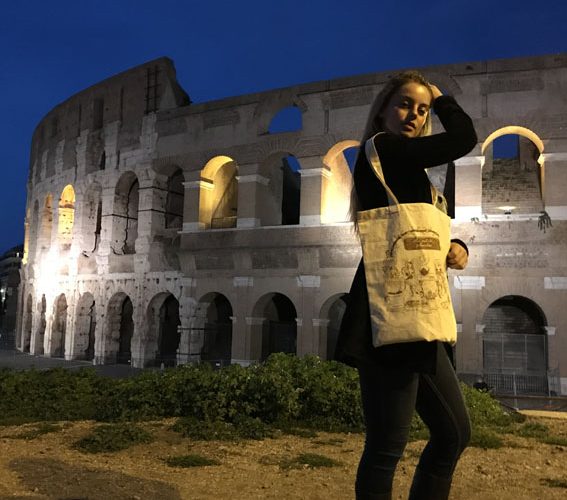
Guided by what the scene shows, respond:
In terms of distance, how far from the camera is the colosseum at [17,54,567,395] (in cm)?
1490

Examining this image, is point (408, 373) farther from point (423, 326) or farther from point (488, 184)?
point (488, 184)

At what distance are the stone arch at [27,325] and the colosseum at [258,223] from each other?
1.33 m

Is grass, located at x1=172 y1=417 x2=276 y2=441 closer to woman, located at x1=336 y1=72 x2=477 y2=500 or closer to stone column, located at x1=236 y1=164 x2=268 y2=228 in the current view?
woman, located at x1=336 y1=72 x2=477 y2=500

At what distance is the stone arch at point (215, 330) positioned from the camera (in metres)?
19.1

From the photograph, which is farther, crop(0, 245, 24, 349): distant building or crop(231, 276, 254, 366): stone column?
crop(0, 245, 24, 349): distant building

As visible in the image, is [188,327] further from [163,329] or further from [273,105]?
[273,105]

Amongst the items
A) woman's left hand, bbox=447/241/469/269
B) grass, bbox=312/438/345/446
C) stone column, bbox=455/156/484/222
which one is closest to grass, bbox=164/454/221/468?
grass, bbox=312/438/345/446

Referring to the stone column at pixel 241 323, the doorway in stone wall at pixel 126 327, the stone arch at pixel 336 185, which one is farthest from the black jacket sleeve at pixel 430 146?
the doorway in stone wall at pixel 126 327

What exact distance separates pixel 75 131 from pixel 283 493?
22.5 meters

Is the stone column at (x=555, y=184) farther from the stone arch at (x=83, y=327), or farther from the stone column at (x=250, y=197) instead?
the stone arch at (x=83, y=327)

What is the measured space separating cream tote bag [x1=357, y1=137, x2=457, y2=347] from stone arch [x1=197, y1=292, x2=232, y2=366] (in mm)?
15744

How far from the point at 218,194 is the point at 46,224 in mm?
10292

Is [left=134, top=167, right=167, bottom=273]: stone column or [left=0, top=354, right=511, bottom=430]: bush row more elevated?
[left=134, top=167, right=167, bottom=273]: stone column

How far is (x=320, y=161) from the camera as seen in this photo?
17031mm
